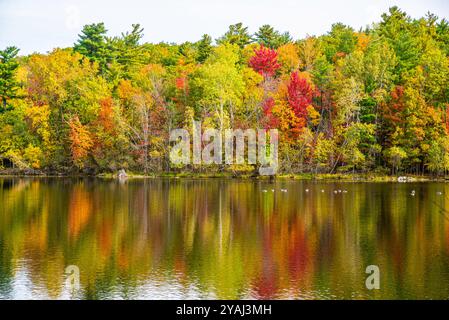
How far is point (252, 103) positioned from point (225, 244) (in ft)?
114

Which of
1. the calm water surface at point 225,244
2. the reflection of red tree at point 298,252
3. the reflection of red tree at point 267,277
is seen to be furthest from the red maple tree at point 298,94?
the reflection of red tree at point 267,277

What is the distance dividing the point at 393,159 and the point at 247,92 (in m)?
14.3

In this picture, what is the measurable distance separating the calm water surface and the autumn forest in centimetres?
1419

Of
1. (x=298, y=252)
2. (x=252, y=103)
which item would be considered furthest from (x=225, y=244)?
(x=252, y=103)

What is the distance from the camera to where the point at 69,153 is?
60594mm

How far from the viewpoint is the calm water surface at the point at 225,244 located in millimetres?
16328

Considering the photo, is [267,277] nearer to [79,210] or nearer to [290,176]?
[79,210]

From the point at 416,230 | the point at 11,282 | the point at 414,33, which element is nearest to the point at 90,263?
the point at 11,282

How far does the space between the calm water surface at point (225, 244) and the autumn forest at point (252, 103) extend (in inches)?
558

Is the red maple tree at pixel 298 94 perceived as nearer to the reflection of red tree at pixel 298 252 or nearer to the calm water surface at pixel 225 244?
the calm water surface at pixel 225 244

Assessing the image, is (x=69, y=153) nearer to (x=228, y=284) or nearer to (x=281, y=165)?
(x=281, y=165)

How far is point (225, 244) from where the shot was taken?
73.2 feet

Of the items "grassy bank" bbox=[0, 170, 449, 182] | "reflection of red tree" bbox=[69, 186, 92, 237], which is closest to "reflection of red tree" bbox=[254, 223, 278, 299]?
"reflection of red tree" bbox=[69, 186, 92, 237]
